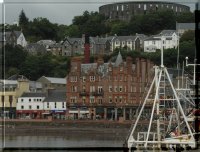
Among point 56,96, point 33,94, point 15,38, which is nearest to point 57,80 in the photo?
point 33,94

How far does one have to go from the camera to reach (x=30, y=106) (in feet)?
85.0

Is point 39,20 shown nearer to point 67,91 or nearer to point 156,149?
point 67,91

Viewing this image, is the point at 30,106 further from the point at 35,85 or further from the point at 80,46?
the point at 80,46

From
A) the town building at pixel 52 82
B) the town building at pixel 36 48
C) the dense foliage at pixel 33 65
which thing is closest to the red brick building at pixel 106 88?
the town building at pixel 52 82

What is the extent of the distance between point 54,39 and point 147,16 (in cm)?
684

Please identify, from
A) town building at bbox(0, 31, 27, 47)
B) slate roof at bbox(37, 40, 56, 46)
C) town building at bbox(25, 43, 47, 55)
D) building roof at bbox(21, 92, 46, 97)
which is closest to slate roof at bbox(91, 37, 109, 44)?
town building at bbox(25, 43, 47, 55)

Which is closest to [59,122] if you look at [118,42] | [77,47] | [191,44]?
[191,44]

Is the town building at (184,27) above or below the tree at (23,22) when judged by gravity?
below

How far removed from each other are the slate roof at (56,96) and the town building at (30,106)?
0.84 ft

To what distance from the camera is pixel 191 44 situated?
25.9 meters

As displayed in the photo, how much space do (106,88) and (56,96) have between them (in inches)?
97.8

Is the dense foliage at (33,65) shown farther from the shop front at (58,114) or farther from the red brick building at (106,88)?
the red brick building at (106,88)

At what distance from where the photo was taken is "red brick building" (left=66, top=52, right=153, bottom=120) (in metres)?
23.8

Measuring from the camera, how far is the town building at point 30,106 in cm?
2566
